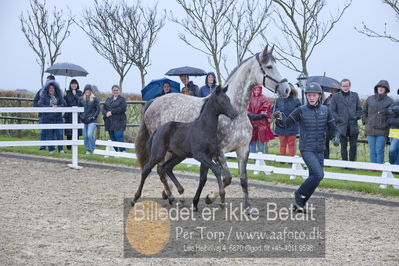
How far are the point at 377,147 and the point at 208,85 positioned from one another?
3.79 meters

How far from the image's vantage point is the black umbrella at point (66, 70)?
19547 millimetres

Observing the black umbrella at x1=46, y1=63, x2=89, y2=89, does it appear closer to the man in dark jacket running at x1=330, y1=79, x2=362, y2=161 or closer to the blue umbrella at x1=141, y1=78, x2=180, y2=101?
the blue umbrella at x1=141, y1=78, x2=180, y2=101

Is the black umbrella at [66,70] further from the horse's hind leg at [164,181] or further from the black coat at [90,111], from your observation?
the horse's hind leg at [164,181]

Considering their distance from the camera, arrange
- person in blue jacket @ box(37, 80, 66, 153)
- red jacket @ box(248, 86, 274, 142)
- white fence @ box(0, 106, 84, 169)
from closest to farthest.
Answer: red jacket @ box(248, 86, 274, 142), white fence @ box(0, 106, 84, 169), person in blue jacket @ box(37, 80, 66, 153)

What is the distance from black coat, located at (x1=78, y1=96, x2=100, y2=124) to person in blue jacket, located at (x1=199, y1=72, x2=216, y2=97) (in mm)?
3703

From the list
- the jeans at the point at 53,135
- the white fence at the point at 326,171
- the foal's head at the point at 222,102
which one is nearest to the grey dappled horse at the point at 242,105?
the foal's head at the point at 222,102

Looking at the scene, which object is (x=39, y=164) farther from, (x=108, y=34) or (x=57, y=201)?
(x=108, y=34)

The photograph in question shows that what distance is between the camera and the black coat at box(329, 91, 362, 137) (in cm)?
1324

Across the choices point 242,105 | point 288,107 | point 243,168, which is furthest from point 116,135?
point 243,168

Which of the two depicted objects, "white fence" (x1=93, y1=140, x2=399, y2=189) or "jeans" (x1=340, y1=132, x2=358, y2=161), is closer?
"white fence" (x1=93, y1=140, x2=399, y2=189)

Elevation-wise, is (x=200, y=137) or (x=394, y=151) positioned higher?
(x=200, y=137)

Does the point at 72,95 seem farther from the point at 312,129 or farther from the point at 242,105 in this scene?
the point at 312,129

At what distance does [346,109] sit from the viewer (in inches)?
522

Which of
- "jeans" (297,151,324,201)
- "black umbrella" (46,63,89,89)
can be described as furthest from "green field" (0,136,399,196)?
"black umbrella" (46,63,89,89)
